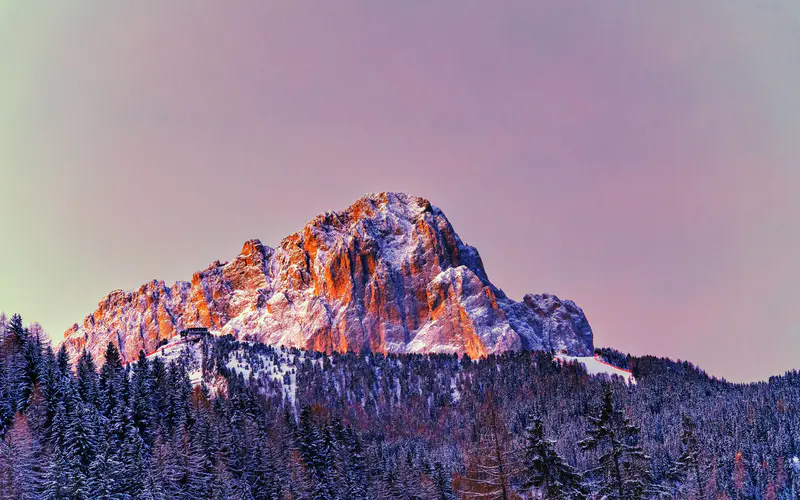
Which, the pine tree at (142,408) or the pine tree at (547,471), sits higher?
the pine tree at (142,408)

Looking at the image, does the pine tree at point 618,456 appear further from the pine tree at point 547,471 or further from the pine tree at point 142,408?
the pine tree at point 142,408

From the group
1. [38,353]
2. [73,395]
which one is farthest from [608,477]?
[38,353]

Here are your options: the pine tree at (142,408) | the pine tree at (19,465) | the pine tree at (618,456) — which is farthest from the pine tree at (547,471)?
the pine tree at (142,408)

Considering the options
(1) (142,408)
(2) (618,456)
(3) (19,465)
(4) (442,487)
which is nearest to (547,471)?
(2) (618,456)

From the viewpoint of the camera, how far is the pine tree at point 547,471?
47897mm

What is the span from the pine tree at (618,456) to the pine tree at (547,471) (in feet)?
6.65

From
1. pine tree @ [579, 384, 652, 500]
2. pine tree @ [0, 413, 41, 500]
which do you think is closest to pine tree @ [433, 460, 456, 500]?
pine tree @ [0, 413, 41, 500]

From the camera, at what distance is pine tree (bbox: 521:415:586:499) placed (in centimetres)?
4790

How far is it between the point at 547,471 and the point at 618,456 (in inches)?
198

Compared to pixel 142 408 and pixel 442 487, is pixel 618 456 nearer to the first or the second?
pixel 442 487

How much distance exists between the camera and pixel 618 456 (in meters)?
49.9

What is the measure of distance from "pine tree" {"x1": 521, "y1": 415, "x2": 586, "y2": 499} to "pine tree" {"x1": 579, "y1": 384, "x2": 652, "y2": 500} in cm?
203

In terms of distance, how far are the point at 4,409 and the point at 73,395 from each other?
349 inches

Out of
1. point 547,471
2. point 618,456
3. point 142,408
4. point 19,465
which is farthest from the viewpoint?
point 142,408
